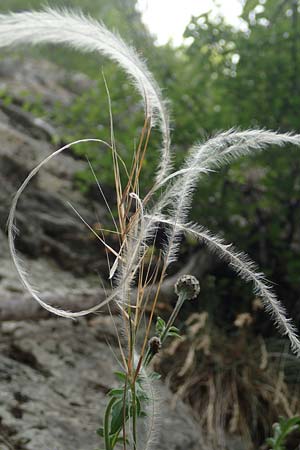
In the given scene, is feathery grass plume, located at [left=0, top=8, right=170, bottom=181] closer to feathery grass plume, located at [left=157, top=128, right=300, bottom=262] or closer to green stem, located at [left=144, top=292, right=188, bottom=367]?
feathery grass plume, located at [left=157, top=128, right=300, bottom=262]

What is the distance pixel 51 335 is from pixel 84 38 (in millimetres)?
1146

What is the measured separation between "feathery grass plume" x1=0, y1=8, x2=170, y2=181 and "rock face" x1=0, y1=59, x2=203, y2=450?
764mm

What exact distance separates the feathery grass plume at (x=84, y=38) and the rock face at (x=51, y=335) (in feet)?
2.51

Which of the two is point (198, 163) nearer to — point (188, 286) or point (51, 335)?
point (188, 286)

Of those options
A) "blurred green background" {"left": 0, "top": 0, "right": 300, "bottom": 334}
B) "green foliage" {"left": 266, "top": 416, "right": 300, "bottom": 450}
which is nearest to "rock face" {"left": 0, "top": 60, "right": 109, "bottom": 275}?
"blurred green background" {"left": 0, "top": 0, "right": 300, "bottom": 334}

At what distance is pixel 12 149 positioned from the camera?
284cm

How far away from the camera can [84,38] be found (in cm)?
96

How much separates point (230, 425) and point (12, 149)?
6.17 feet

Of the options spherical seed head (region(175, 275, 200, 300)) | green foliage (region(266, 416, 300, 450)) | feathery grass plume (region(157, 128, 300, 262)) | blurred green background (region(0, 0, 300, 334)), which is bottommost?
green foliage (region(266, 416, 300, 450))

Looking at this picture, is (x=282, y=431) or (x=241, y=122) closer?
(x=282, y=431)

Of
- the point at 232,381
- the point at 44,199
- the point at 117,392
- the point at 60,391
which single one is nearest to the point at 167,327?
the point at 117,392

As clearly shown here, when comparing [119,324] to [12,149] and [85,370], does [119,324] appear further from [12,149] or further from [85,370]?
[12,149]

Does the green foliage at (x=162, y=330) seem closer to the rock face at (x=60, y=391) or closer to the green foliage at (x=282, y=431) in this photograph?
the rock face at (x=60, y=391)

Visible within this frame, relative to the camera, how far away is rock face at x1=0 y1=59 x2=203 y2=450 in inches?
52.1
